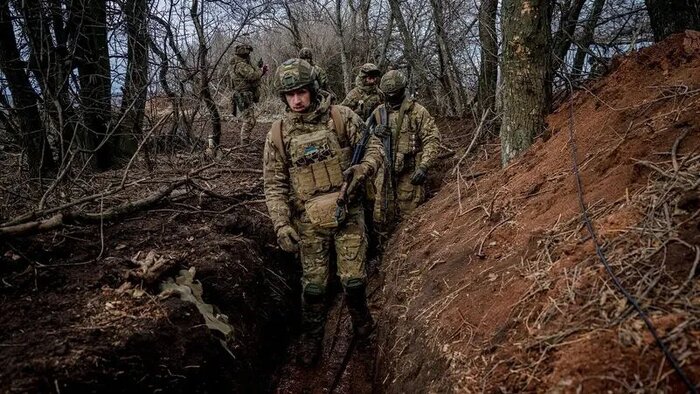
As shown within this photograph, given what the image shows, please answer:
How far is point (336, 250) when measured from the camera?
12.4ft

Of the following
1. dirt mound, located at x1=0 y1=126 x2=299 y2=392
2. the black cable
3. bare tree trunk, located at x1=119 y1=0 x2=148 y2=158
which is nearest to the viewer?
the black cable

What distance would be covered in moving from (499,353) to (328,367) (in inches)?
84.0

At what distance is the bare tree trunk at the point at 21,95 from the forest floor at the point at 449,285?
47.3 inches

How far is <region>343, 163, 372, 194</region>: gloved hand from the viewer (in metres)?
3.57

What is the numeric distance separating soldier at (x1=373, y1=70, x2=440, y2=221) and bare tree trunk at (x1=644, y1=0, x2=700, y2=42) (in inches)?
105

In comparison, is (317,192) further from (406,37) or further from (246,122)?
(406,37)

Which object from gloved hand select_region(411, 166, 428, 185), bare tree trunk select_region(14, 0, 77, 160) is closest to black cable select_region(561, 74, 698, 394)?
gloved hand select_region(411, 166, 428, 185)

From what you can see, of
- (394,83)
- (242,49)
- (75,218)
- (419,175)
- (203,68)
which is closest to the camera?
(75,218)

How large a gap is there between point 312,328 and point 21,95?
16.1 ft

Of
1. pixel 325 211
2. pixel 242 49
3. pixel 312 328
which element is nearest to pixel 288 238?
pixel 325 211

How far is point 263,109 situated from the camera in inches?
603

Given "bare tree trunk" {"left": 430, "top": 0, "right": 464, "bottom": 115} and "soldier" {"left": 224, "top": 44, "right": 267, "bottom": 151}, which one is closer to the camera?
"bare tree trunk" {"left": 430, "top": 0, "right": 464, "bottom": 115}

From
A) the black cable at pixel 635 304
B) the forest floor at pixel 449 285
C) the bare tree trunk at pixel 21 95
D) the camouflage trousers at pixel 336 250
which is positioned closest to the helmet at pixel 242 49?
the bare tree trunk at pixel 21 95

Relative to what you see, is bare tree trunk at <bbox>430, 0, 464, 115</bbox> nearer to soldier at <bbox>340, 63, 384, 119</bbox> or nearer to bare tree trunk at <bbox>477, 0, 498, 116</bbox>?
bare tree trunk at <bbox>477, 0, 498, 116</bbox>
